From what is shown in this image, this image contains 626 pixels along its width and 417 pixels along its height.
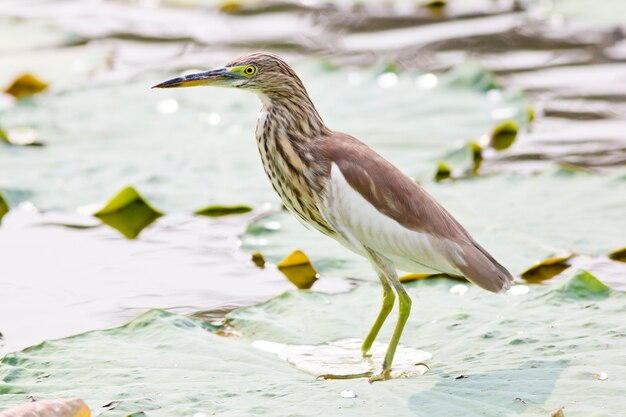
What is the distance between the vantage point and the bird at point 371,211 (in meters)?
4.22

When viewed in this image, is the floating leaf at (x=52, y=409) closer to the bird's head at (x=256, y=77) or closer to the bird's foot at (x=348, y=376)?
the bird's foot at (x=348, y=376)

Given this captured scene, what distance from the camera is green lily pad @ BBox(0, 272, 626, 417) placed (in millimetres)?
3736

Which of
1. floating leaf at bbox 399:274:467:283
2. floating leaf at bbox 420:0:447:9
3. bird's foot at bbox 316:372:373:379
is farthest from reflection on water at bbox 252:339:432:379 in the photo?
floating leaf at bbox 420:0:447:9

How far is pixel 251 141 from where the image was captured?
646 centimetres

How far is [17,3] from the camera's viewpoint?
9.81 metres

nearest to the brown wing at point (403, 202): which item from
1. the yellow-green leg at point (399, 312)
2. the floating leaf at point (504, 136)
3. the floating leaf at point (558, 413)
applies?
the yellow-green leg at point (399, 312)

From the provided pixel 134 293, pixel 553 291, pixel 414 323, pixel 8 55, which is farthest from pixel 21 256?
pixel 8 55

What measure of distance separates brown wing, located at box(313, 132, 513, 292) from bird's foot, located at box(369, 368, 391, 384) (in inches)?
17.4

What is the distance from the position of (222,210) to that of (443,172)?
112cm

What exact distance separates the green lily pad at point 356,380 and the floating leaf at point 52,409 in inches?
4.2

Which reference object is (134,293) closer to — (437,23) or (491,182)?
(491,182)

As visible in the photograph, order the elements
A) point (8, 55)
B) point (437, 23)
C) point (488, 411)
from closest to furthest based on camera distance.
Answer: point (488, 411)
point (8, 55)
point (437, 23)

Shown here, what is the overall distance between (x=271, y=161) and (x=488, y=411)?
4.43ft

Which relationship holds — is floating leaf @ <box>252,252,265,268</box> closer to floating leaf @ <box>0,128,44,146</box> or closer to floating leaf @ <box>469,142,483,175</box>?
floating leaf @ <box>469,142,483,175</box>
